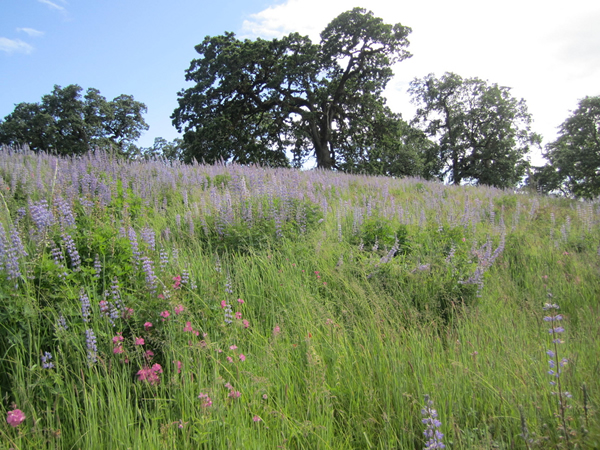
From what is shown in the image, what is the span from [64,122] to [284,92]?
2391 cm

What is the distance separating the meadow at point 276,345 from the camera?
→ 6.22 ft

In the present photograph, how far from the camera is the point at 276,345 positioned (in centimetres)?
261

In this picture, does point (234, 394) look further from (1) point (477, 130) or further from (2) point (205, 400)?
(1) point (477, 130)

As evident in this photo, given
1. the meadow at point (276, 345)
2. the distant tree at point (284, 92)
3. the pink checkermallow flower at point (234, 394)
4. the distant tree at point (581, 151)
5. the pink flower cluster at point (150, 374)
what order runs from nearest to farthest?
the meadow at point (276, 345) → the pink checkermallow flower at point (234, 394) → the pink flower cluster at point (150, 374) → the distant tree at point (284, 92) → the distant tree at point (581, 151)

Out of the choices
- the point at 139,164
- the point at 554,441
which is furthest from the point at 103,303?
the point at 139,164

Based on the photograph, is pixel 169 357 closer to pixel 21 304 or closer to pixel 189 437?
pixel 189 437

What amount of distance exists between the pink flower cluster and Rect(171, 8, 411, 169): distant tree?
20.5 m

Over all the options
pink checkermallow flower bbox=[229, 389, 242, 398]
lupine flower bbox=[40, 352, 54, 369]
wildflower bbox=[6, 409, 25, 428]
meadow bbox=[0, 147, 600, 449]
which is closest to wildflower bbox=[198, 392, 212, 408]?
meadow bbox=[0, 147, 600, 449]


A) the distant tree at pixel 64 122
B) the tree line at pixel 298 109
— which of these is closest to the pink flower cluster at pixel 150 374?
the tree line at pixel 298 109

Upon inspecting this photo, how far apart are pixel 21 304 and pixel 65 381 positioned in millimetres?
618

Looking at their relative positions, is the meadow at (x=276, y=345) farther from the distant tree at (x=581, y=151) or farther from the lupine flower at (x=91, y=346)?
the distant tree at (x=581, y=151)

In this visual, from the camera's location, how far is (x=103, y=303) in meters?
2.46

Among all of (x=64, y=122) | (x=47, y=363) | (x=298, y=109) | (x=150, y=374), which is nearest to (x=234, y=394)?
(x=150, y=374)

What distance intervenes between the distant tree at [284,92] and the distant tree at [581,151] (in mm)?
19241
